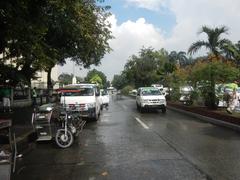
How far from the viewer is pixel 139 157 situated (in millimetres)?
10820

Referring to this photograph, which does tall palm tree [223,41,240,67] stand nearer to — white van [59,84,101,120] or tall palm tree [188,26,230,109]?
tall palm tree [188,26,230,109]

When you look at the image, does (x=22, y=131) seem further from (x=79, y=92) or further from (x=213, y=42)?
(x=213, y=42)

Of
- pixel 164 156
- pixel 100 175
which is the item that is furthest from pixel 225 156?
pixel 100 175

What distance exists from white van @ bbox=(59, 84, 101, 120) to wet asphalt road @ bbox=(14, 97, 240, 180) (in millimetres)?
5464

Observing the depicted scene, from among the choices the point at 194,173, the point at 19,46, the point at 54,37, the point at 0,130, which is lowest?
the point at 194,173

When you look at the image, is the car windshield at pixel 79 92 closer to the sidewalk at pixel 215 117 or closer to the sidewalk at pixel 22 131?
the sidewalk at pixel 22 131

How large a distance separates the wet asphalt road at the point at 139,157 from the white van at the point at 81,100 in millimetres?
5464

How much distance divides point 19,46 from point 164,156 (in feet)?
23.8

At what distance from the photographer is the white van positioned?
21812mm

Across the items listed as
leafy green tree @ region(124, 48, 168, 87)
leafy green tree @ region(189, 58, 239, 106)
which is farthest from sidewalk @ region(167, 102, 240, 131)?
leafy green tree @ region(124, 48, 168, 87)

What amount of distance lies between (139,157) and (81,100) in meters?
11.5

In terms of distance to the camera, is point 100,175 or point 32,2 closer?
point 100,175

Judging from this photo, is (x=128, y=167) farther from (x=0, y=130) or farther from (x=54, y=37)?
(x=54, y=37)

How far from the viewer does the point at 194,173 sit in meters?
8.81
